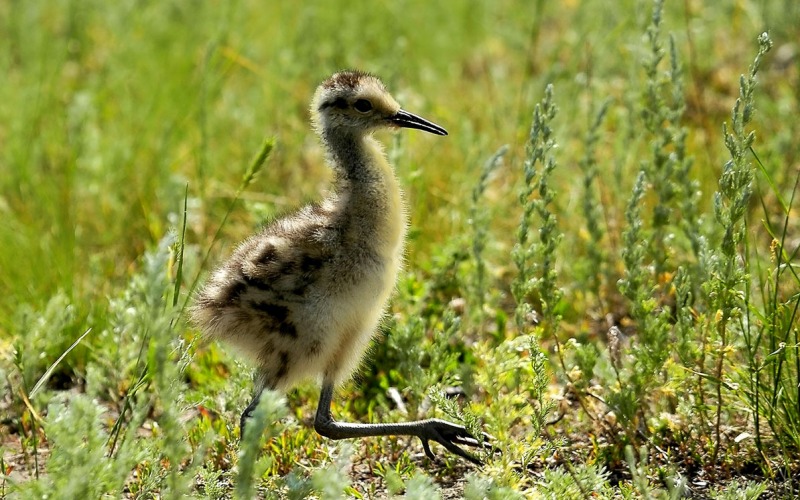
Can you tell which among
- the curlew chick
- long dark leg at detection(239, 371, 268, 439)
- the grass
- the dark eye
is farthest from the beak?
long dark leg at detection(239, 371, 268, 439)

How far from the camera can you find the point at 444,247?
5.05 meters

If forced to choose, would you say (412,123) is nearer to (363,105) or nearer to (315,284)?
(363,105)

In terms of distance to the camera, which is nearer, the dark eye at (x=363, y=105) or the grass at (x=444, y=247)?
the grass at (x=444, y=247)

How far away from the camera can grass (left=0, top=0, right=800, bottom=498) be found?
342 cm

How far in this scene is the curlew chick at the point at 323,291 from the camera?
3.70 m

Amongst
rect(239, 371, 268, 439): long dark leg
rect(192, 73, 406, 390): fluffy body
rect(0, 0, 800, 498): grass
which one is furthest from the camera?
rect(239, 371, 268, 439): long dark leg

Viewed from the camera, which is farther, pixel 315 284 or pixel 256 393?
pixel 256 393

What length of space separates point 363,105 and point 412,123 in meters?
0.22

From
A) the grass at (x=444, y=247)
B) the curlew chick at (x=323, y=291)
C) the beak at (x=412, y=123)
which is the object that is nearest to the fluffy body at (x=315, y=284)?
the curlew chick at (x=323, y=291)

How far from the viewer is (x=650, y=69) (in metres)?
4.26

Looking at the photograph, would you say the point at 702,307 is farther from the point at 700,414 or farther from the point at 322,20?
the point at 322,20

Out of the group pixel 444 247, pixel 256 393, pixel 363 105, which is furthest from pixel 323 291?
pixel 444 247

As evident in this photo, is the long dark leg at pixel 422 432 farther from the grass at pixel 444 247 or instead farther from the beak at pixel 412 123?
the beak at pixel 412 123

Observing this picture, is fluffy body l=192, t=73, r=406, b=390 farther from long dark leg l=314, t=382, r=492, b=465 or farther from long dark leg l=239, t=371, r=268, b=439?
long dark leg l=314, t=382, r=492, b=465
